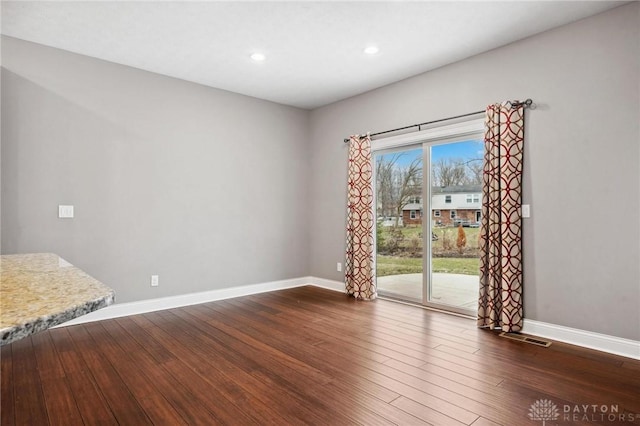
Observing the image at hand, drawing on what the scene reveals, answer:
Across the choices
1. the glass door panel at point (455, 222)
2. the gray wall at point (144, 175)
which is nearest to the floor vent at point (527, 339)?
the glass door panel at point (455, 222)

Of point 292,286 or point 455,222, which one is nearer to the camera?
point 455,222

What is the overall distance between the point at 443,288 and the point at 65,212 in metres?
4.35

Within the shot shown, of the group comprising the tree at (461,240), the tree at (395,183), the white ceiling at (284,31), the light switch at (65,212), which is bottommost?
the tree at (461,240)

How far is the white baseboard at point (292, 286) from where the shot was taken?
2.89 m

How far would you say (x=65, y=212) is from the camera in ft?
12.0

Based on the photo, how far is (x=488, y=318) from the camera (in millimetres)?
3553

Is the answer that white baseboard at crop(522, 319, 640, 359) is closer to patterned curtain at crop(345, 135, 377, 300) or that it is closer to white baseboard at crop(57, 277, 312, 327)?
patterned curtain at crop(345, 135, 377, 300)

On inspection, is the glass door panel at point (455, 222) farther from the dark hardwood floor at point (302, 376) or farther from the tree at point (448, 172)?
the dark hardwood floor at point (302, 376)

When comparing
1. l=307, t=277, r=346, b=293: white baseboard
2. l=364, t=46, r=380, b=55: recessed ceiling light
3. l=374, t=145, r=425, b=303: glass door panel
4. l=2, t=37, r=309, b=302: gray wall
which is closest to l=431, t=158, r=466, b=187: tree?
l=374, t=145, r=425, b=303: glass door panel

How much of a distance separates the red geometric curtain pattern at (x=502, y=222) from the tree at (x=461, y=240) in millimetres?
404

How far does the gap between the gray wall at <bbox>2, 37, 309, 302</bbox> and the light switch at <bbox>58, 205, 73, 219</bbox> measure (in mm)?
73

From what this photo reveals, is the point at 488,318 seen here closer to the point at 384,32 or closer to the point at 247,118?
the point at 384,32

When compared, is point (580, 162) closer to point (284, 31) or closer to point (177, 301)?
point (284, 31)

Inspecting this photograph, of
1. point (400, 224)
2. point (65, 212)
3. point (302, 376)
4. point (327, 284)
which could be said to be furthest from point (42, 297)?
point (327, 284)
